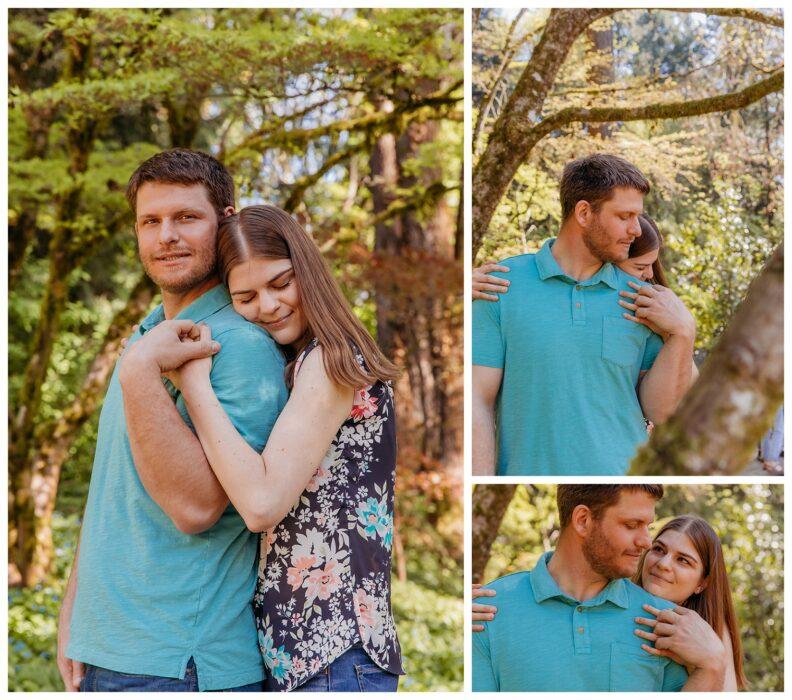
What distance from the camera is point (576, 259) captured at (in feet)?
6.65

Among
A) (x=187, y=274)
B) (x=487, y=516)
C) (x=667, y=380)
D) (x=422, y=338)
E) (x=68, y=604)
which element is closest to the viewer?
(x=187, y=274)

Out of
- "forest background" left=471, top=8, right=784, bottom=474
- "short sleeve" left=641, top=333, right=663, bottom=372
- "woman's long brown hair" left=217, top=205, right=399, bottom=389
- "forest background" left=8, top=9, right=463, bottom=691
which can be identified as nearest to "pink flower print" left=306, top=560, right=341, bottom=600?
"woman's long brown hair" left=217, top=205, right=399, bottom=389

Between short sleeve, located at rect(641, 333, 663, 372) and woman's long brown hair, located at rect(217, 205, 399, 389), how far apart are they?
25.9 inches

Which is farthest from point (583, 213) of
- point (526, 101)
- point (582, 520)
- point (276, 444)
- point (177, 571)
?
point (177, 571)

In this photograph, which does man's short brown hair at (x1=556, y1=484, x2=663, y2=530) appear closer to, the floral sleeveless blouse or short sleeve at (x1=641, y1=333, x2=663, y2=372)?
short sleeve at (x1=641, y1=333, x2=663, y2=372)

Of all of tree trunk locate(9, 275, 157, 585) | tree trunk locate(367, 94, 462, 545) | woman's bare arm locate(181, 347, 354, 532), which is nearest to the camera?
woman's bare arm locate(181, 347, 354, 532)

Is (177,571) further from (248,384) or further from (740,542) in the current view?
(740,542)

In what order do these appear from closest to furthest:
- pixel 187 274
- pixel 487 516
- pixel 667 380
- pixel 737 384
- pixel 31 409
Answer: pixel 737 384
pixel 187 274
pixel 667 380
pixel 487 516
pixel 31 409

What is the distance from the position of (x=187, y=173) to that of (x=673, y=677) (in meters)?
1.52

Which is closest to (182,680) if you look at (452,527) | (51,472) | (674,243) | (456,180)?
(674,243)

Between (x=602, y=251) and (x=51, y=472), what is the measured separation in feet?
13.5

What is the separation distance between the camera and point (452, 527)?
A: 6.23 m

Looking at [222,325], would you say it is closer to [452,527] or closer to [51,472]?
[51,472]

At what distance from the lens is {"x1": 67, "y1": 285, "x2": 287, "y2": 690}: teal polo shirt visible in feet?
5.08
